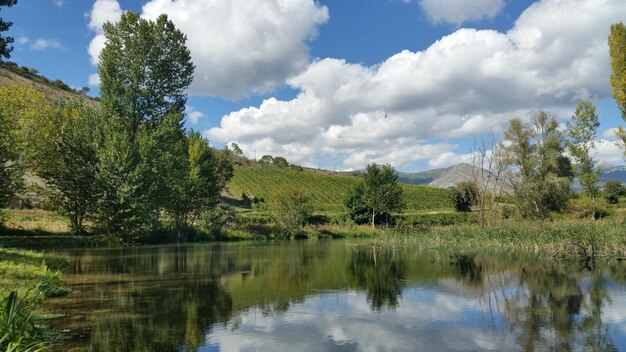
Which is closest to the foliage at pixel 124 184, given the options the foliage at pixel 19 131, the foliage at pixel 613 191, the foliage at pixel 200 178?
the foliage at pixel 19 131

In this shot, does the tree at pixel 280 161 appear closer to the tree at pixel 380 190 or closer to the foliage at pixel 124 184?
the tree at pixel 380 190

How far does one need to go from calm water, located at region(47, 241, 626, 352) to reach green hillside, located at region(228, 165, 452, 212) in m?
64.5

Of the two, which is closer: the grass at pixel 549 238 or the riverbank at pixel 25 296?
the riverbank at pixel 25 296

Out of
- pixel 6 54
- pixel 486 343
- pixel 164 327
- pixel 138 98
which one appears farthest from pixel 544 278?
pixel 138 98

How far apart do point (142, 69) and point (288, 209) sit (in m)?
26.5

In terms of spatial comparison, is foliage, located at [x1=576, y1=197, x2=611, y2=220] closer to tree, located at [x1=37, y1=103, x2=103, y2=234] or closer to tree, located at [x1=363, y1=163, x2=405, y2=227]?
tree, located at [x1=363, y1=163, x2=405, y2=227]

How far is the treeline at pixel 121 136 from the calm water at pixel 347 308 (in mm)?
18948

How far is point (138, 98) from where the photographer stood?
43594 millimetres

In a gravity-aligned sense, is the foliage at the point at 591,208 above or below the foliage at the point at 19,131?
below

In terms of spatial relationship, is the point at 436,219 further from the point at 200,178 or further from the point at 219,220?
the point at 200,178

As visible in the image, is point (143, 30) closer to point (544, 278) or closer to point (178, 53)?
point (178, 53)

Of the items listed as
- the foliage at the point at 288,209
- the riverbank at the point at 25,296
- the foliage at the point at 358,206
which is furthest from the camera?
the foliage at the point at 358,206

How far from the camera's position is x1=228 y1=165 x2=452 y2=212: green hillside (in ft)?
312

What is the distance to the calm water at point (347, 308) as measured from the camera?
31.7 ft
